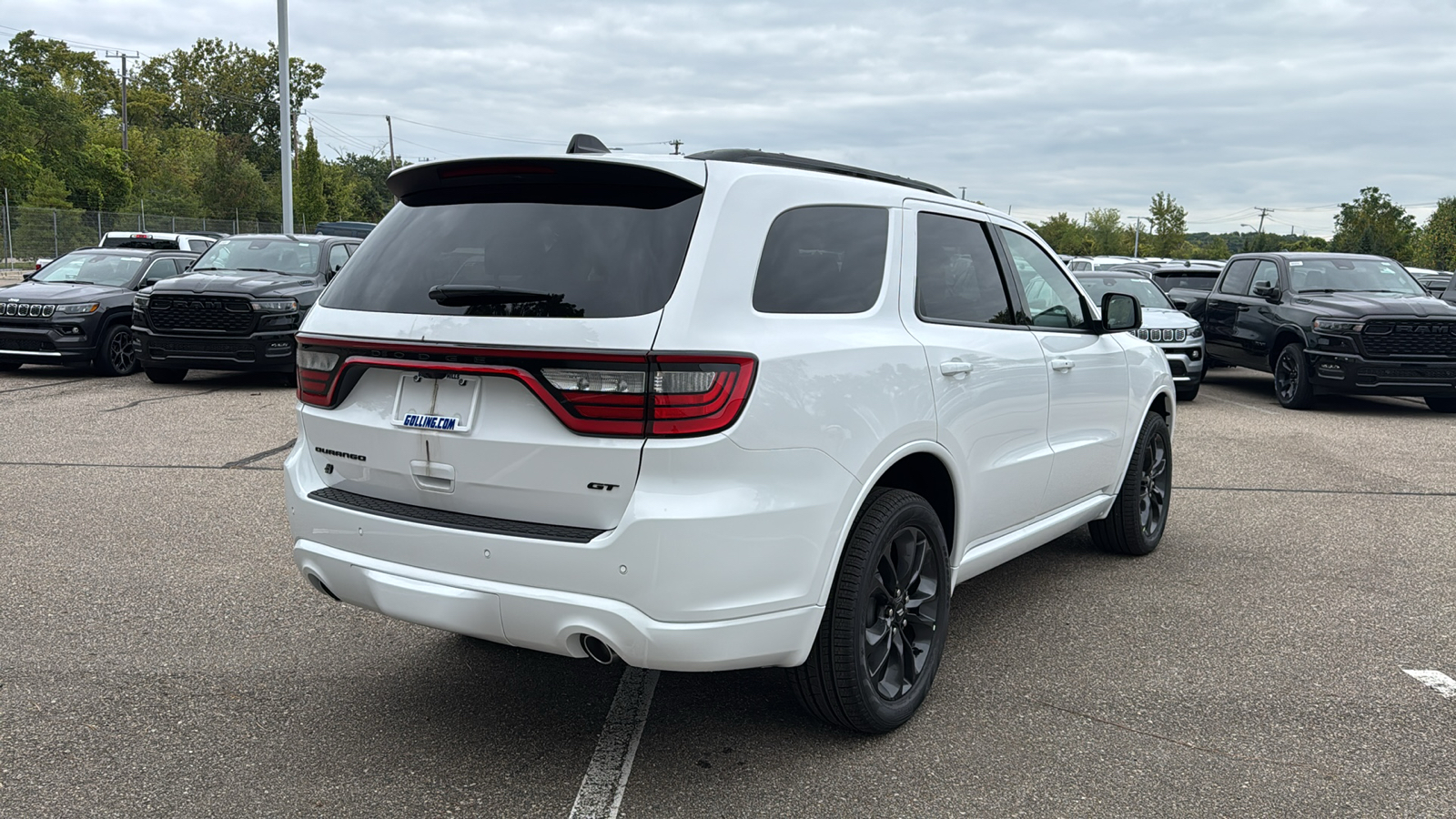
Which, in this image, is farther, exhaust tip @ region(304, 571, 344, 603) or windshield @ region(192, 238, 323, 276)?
windshield @ region(192, 238, 323, 276)

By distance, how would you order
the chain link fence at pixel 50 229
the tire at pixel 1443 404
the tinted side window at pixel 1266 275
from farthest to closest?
the chain link fence at pixel 50 229
the tinted side window at pixel 1266 275
the tire at pixel 1443 404

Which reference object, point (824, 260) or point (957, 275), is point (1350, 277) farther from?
point (824, 260)

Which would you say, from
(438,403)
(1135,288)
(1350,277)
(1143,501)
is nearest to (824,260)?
(438,403)

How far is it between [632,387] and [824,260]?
0.89 meters

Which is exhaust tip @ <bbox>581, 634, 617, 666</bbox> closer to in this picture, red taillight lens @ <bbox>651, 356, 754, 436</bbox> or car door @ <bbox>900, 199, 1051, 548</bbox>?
red taillight lens @ <bbox>651, 356, 754, 436</bbox>

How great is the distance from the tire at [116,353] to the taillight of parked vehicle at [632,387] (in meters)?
11.9

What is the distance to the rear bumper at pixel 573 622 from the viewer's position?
115 inches

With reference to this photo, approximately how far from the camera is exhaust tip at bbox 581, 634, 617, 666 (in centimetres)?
300

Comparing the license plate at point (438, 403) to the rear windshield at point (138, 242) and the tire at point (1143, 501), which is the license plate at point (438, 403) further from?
the rear windshield at point (138, 242)

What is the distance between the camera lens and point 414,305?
10.7 ft

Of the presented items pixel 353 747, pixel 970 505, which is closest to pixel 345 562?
pixel 353 747

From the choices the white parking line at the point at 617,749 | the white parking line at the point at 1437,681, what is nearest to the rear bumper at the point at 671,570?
the white parking line at the point at 617,749

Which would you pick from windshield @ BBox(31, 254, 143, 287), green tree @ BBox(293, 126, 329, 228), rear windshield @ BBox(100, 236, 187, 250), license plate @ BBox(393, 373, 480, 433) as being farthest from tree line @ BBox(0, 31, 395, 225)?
license plate @ BBox(393, 373, 480, 433)

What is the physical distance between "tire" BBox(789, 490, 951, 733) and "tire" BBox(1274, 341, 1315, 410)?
408 inches
